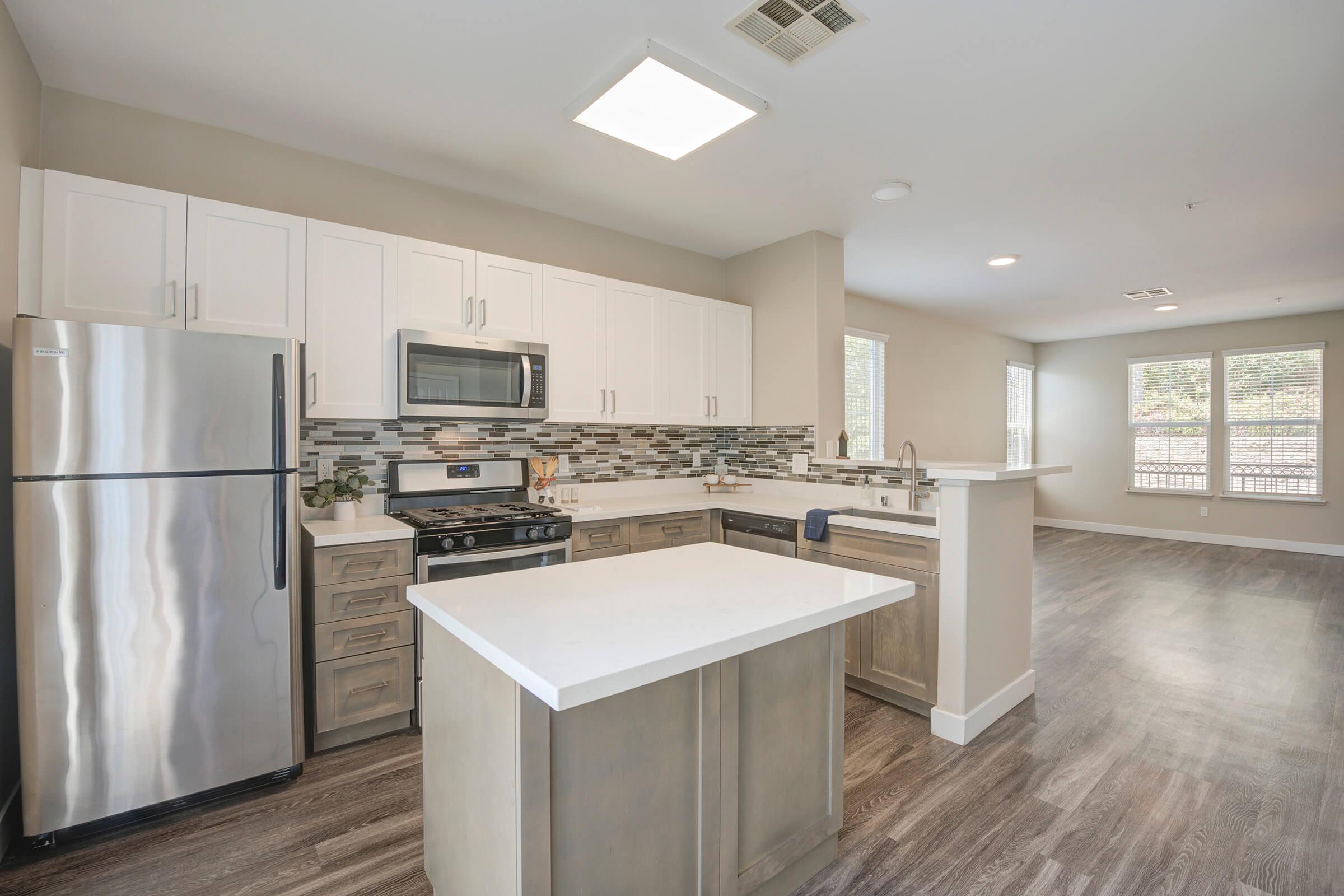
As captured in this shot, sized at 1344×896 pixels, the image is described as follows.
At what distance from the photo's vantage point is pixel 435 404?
2969 mm

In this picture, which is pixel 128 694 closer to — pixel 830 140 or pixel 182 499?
pixel 182 499

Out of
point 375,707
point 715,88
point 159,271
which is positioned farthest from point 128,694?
point 715,88

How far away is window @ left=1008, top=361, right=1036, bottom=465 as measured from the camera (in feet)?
27.5

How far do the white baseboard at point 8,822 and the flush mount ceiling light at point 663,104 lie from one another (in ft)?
9.79

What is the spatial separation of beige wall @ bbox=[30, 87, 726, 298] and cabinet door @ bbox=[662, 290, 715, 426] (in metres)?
0.44

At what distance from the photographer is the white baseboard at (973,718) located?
105 inches

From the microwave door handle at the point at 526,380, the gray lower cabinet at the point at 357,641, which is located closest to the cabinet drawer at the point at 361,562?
the gray lower cabinet at the point at 357,641

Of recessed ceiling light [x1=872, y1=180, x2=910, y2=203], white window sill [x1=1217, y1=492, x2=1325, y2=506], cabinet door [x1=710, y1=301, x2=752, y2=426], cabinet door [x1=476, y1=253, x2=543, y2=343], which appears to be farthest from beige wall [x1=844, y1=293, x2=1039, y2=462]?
cabinet door [x1=476, y1=253, x2=543, y2=343]

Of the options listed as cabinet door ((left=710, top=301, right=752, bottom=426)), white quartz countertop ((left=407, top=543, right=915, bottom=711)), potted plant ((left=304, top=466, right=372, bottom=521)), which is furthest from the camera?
cabinet door ((left=710, top=301, right=752, bottom=426))

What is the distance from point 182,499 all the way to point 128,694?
0.63 meters

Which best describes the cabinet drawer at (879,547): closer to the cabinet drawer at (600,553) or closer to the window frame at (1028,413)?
the cabinet drawer at (600,553)

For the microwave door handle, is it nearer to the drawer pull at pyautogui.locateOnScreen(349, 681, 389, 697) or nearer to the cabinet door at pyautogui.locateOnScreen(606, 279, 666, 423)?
the cabinet door at pyautogui.locateOnScreen(606, 279, 666, 423)

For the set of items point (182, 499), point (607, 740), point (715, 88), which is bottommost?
point (607, 740)

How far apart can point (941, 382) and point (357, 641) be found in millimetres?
6498
